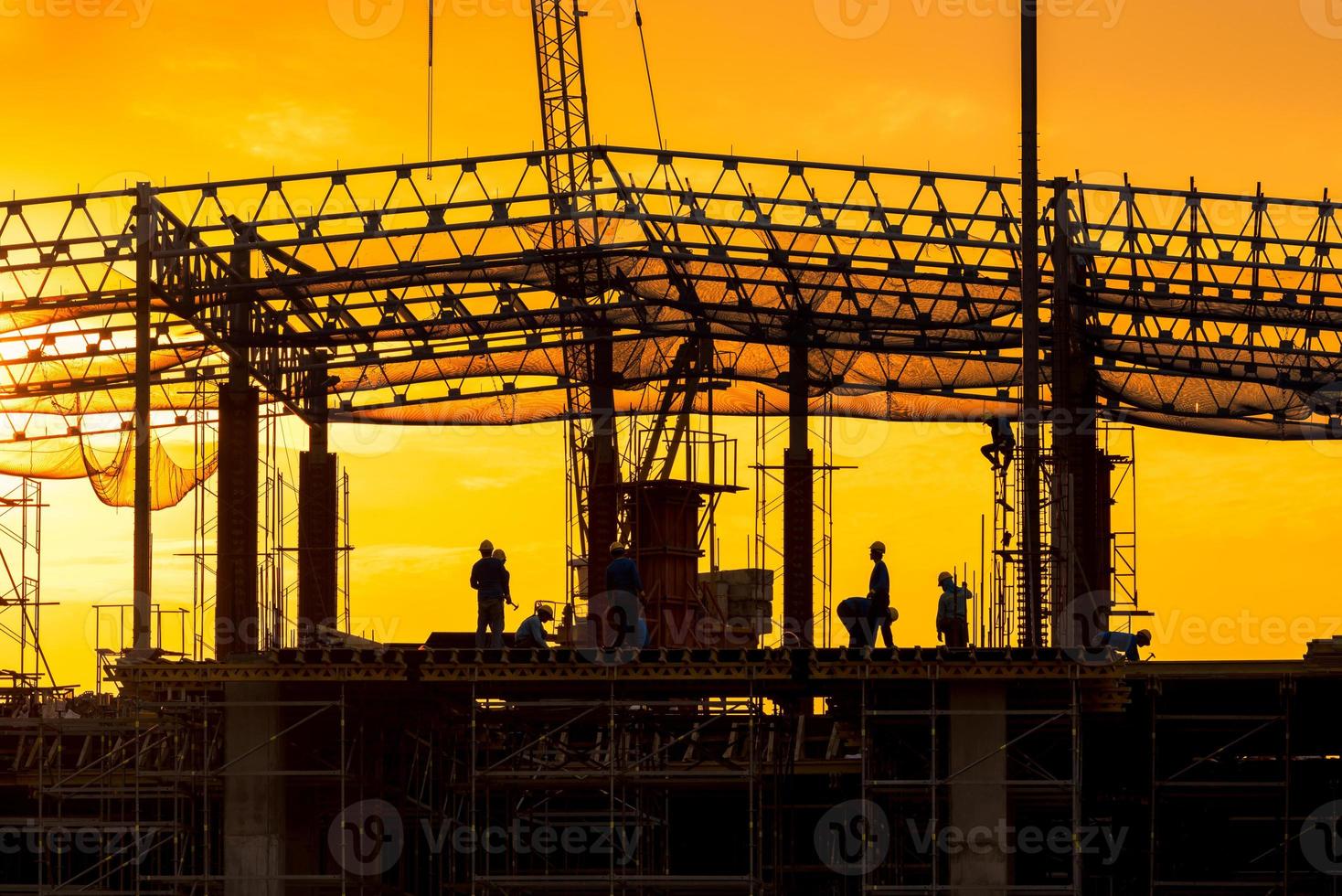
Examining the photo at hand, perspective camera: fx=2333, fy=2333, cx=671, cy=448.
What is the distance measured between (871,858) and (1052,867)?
19.5 feet

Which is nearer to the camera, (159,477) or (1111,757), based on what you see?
(1111,757)

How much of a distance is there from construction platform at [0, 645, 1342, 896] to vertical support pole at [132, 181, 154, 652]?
11.2ft

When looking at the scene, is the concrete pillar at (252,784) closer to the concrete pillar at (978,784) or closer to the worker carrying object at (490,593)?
the worker carrying object at (490,593)

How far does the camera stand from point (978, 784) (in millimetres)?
36688

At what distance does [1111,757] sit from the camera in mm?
42031

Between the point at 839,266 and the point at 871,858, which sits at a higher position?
the point at 839,266

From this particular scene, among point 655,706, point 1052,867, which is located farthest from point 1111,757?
point 655,706

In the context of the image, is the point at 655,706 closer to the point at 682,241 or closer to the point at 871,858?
the point at 871,858

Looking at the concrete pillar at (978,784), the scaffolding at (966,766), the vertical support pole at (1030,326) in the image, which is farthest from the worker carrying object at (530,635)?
the vertical support pole at (1030,326)

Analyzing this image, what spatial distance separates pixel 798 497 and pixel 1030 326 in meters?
17.5

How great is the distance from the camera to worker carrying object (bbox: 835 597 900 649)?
37.9 metres
